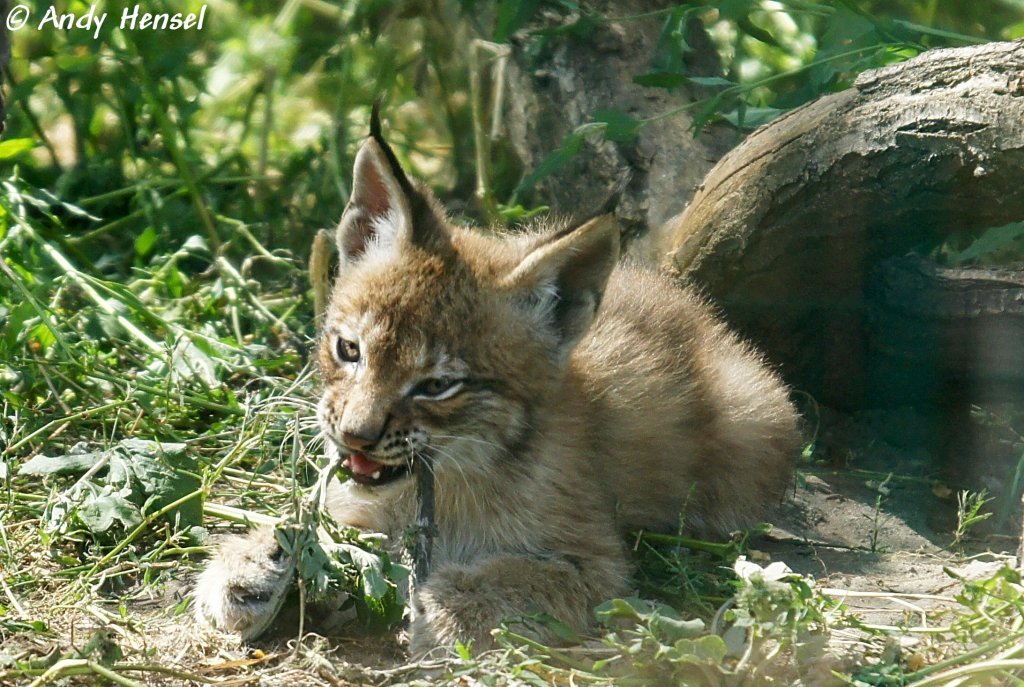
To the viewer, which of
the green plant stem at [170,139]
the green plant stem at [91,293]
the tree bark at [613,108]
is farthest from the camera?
the green plant stem at [170,139]

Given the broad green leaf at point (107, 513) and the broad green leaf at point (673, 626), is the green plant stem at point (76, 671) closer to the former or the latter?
the broad green leaf at point (107, 513)

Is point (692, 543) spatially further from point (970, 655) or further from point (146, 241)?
point (146, 241)

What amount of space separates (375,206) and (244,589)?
1.56m

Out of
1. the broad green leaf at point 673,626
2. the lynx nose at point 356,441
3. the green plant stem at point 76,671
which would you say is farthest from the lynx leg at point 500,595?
the green plant stem at point 76,671

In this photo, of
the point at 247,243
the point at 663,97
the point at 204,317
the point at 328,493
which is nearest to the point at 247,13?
the point at 247,243

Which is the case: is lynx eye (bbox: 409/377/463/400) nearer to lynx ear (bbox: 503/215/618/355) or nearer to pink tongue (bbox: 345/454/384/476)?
pink tongue (bbox: 345/454/384/476)

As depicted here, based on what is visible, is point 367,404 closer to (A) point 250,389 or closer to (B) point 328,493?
(B) point 328,493

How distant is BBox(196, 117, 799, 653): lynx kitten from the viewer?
14.1ft

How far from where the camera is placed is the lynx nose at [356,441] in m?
4.20

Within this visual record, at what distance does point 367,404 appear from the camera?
4.22m

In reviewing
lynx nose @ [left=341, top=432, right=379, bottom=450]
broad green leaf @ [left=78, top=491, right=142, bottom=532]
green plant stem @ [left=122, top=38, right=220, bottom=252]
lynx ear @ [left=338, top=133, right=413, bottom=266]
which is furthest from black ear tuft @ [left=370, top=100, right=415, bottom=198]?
green plant stem @ [left=122, top=38, right=220, bottom=252]

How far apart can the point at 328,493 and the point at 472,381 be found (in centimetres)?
104

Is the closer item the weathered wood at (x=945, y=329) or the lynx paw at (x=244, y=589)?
the lynx paw at (x=244, y=589)

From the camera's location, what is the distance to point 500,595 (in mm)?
4383
